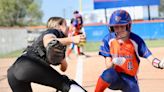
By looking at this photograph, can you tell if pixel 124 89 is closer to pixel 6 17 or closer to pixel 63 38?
pixel 63 38

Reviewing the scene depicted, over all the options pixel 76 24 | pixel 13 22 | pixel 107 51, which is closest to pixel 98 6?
pixel 76 24

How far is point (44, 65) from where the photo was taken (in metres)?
5.67

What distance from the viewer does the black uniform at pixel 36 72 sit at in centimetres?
560

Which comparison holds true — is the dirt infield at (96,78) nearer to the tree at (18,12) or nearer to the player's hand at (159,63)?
the player's hand at (159,63)

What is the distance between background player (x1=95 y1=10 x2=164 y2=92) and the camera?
614 cm

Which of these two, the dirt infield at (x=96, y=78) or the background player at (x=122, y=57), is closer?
the background player at (x=122, y=57)

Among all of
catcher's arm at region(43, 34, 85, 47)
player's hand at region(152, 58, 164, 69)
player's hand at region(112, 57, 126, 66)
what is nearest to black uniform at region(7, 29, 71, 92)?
catcher's arm at region(43, 34, 85, 47)

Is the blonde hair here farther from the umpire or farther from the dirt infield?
the dirt infield

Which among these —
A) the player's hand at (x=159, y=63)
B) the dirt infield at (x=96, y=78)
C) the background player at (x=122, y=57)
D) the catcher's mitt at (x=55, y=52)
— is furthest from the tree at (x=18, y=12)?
the catcher's mitt at (x=55, y=52)

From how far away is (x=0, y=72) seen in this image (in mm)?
15227

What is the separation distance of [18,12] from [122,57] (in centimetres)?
7880

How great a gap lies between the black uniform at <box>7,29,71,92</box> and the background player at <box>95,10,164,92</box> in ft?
2.17

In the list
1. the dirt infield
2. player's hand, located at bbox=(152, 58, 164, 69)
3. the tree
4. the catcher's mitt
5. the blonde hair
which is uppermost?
the blonde hair

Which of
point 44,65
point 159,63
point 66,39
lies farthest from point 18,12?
point 66,39
